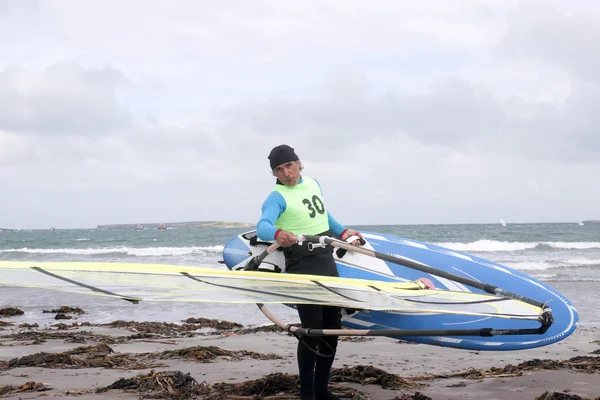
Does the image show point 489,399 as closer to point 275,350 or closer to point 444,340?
point 444,340

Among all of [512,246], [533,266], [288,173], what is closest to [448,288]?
[288,173]

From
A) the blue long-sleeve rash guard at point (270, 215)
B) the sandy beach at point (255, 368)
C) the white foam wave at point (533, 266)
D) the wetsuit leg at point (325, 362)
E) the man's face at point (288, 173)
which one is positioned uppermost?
the man's face at point (288, 173)

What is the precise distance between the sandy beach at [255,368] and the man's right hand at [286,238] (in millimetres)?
1122

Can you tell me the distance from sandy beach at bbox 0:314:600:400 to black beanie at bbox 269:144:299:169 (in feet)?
4.89

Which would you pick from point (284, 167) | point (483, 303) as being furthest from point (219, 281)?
point (483, 303)

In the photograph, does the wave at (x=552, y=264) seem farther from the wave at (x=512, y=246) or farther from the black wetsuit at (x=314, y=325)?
the black wetsuit at (x=314, y=325)

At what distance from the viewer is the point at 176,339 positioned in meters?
6.73

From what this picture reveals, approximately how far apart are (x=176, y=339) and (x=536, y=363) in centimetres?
383

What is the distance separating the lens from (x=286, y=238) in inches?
131

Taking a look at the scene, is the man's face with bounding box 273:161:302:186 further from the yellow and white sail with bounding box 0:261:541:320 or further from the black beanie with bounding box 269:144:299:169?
the yellow and white sail with bounding box 0:261:541:320

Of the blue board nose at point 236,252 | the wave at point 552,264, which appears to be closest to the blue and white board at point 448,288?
the blue board nose at point 236,252

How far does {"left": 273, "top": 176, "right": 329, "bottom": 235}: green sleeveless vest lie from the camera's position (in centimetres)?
358

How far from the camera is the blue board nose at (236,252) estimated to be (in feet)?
15.9

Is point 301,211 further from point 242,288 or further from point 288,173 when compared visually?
point 242,288
